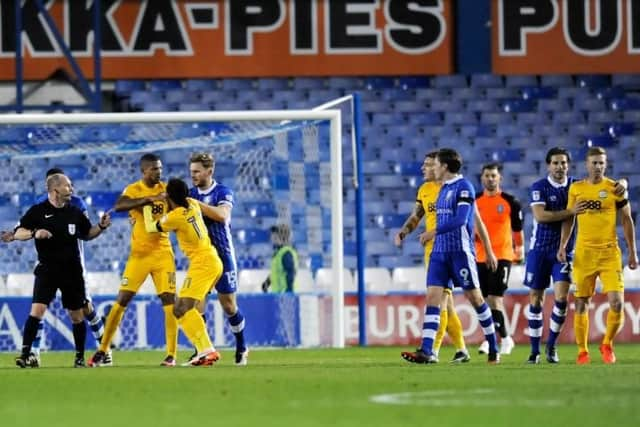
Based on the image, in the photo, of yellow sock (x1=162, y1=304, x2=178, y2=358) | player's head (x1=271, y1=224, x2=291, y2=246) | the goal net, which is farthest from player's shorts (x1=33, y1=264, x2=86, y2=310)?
player's head (x1=271, y1=224, x2=291, y2=246)

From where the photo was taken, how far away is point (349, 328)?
17812 mm

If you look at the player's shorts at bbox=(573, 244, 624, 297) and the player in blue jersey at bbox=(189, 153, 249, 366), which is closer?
the player's shorts at bbox=(573, 244, 624, 297)

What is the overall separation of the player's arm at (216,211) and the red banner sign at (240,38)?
39.1 ft

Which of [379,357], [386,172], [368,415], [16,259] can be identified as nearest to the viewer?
[368,415]

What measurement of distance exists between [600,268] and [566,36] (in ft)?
42.1

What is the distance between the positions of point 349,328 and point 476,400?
32.3 ft

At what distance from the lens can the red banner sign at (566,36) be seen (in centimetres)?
2456

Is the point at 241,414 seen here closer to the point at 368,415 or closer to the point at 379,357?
the point at 368,415

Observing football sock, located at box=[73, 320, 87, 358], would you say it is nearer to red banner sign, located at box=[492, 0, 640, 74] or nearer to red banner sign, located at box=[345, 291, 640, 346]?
red banner sign, located at box=[345, 291, 640, 346]

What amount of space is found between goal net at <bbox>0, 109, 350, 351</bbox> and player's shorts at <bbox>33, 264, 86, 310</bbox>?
3460 mm

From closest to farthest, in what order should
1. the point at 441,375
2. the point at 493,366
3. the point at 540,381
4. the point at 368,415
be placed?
the point at 368,415 < the point at 540,381 < the point at 441,375 < the point at 493,366

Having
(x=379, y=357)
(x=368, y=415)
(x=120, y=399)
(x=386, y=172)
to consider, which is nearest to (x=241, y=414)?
(x=368, y=415)

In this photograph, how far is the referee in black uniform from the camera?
12898 millimetres

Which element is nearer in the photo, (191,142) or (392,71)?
(191,142)
